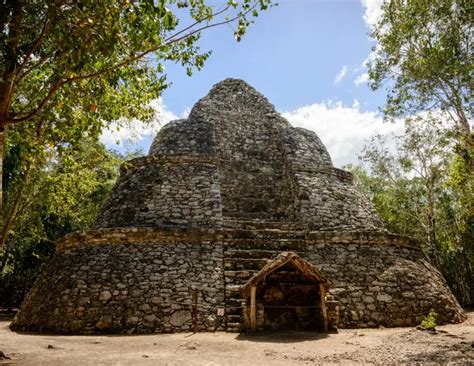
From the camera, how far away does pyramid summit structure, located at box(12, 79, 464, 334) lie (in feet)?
27.8

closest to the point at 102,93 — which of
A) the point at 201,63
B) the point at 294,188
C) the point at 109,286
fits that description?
the point at 201,63

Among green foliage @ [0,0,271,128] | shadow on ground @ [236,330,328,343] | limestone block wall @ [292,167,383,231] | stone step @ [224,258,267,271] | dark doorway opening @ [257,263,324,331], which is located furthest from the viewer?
limestone block wall @ [292,167,383,231]

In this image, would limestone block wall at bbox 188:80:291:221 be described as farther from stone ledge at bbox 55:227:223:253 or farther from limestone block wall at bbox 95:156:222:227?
stone ledge at bbox 55:227:223:253

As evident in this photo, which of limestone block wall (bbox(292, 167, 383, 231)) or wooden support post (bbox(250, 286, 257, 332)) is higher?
limestone block wall (bbox(292, 167, 383, 231))

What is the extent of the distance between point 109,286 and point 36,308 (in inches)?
84.7

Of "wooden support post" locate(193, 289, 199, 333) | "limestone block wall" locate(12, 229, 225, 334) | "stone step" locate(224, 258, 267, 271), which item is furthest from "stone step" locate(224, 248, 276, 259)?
"wooden support post" locate(193, 289, 199, 333)

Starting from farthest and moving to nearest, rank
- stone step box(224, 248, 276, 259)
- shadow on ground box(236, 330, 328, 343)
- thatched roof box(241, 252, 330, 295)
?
stone step box(224, 248, 276, 259), thatched roof box(241, 252, 330, 295), shadow on ground box(236, 330, 328, 343)

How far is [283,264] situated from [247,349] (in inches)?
85.1

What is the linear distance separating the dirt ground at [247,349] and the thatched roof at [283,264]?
41.5 inches

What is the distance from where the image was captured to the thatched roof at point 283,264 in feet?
26.5

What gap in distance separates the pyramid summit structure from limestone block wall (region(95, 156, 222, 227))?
0.04 meters

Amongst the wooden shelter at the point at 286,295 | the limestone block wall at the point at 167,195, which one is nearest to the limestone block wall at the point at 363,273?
the wooden shelter at the point at 286,295

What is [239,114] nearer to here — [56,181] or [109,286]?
[56,181]

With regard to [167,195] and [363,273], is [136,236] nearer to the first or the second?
[167,195]
